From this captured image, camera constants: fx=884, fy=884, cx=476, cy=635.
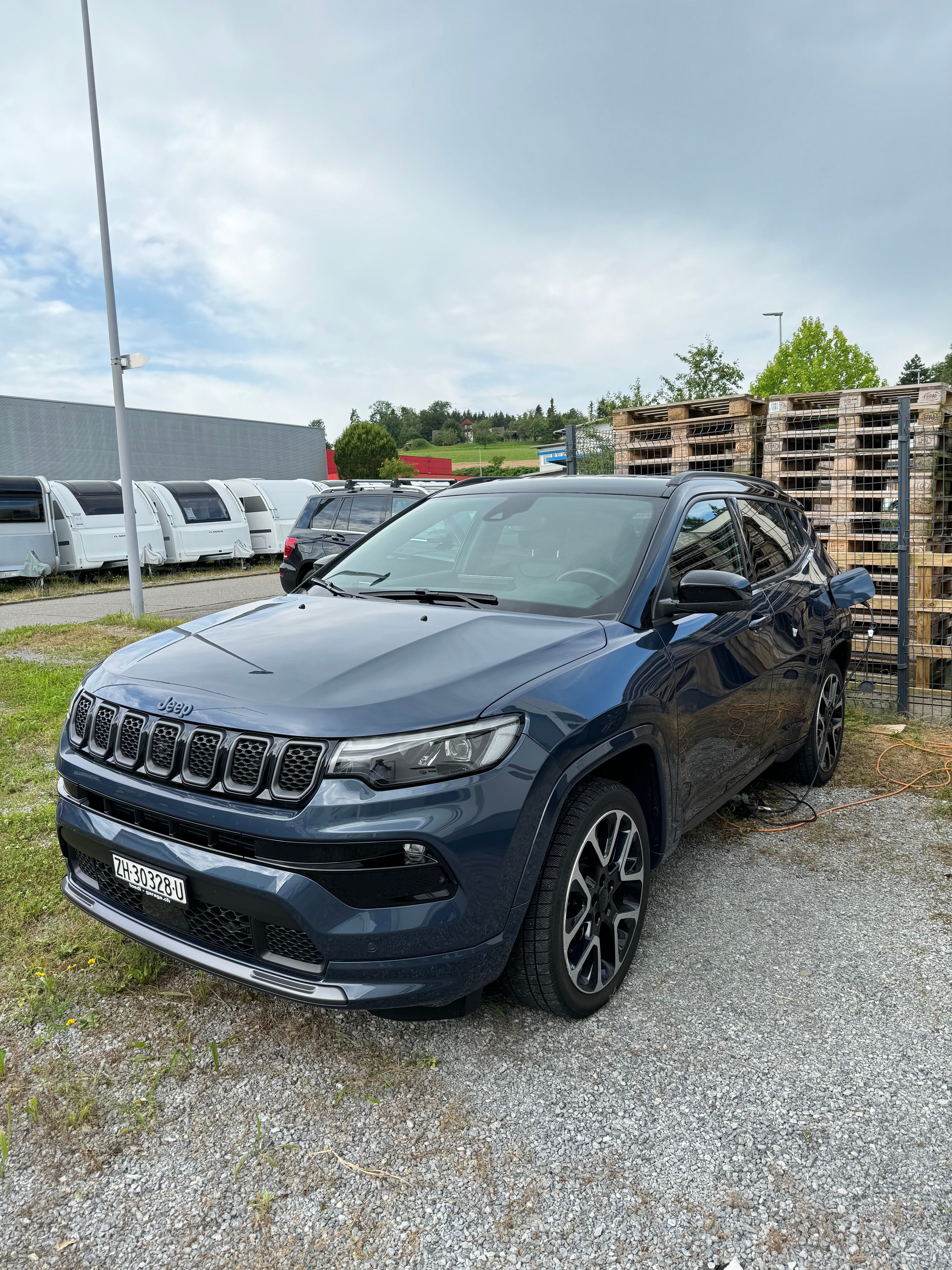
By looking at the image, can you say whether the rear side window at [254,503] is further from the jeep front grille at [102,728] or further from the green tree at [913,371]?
the green tree at [913,371]

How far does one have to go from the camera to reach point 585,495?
3.79 meters

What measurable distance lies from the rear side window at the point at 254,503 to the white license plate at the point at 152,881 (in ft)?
67.2

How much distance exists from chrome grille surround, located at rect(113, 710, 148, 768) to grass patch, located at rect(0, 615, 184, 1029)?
0.93 metres

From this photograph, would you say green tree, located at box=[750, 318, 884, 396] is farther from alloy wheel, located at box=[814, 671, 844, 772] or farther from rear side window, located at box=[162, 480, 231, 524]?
alloy wheel, located at box=[814, 671, 844, 772]

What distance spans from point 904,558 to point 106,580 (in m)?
16.4

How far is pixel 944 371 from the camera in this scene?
88.9 metres

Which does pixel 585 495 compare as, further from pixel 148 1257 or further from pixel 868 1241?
pixel 148 1257

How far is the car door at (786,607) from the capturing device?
165 inches

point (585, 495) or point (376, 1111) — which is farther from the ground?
point (585, 495)

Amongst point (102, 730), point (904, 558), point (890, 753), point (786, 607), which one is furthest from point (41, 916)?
point (904, 558)

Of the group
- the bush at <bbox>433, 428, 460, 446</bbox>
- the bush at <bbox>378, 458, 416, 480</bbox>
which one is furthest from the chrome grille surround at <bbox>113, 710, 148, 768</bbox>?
the bush at <bbox>433, 428, 460, 446</bbox>

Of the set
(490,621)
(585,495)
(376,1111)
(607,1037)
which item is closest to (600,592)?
(490,621)

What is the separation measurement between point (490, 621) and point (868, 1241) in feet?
6.28

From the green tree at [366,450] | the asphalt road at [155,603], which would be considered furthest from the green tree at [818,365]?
the green tree at [366,450]
